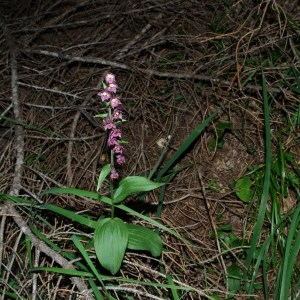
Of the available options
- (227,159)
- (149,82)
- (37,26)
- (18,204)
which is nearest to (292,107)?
(227,159)

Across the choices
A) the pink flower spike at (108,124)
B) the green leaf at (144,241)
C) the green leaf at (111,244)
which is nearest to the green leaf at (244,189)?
the green leaf at (144,241)

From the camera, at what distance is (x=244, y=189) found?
1.99 meters

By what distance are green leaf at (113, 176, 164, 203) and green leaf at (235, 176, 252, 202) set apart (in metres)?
0.65

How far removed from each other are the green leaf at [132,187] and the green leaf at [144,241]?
133mm

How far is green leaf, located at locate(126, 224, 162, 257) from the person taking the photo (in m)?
1.49

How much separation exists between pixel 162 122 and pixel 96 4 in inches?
37.4

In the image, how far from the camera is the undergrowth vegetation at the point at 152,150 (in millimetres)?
1559

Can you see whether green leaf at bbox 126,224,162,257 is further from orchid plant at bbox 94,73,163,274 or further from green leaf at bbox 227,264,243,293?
green leaf at bbox 227,264,243,293

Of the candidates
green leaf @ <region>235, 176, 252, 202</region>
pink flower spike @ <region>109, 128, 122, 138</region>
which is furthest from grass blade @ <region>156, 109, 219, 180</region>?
pink flower spike @ <region>109, 128, 122, 138</region>

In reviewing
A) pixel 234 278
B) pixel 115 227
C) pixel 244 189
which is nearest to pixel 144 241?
pixel 115 227

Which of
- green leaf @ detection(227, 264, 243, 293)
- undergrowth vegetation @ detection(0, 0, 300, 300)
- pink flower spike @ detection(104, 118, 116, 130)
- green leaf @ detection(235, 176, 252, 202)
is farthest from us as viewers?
green leaf @ detection(235, 176, 252, 202)

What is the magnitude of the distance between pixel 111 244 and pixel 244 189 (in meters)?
0.78

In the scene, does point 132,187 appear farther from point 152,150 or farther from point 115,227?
point 152,150

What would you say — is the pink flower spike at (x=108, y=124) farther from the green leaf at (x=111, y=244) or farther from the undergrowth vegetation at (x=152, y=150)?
the green leaf at (x=111, y=244)
